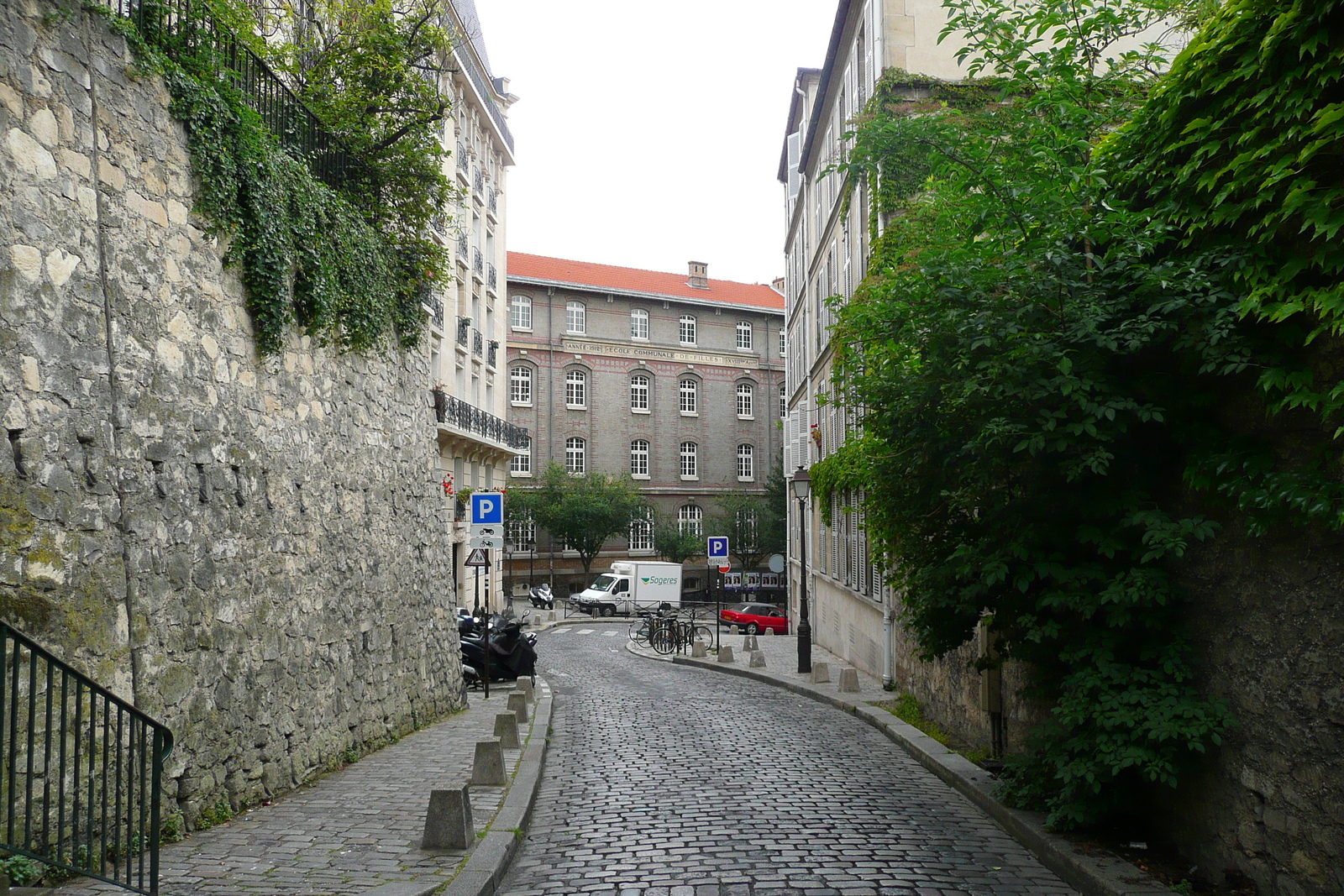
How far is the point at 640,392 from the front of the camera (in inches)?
2165

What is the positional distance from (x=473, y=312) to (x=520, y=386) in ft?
53.9

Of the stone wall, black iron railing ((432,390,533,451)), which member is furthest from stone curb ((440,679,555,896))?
black iron railing ((432,390,533,451))

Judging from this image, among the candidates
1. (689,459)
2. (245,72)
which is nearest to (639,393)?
(689,459)

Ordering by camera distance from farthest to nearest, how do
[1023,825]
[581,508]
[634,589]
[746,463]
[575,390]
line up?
1. [746,463]
2. [575,390]
3. [581,508]
4. [634,589]
5. [1023,825]

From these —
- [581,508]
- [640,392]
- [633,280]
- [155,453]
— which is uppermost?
[633,280]

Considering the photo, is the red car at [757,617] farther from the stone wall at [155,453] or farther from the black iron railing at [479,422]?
the stone wall at [155,453]

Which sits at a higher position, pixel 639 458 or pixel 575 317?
pixel 575 317

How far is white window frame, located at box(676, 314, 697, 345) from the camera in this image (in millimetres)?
56281

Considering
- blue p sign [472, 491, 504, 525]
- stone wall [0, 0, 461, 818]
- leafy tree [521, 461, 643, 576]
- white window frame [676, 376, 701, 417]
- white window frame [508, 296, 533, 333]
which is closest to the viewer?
stone wall [0, 0, 461, 818]

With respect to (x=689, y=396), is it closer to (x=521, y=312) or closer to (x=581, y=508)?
(x=521, y=312)

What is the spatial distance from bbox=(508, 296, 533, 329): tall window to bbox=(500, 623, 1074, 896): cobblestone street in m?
40.0

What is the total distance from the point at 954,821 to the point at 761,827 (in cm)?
165

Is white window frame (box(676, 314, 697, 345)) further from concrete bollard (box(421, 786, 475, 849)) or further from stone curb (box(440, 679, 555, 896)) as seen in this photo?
concrete bollard (box(421, 786, 475, 849))

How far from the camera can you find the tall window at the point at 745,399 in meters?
57.3
